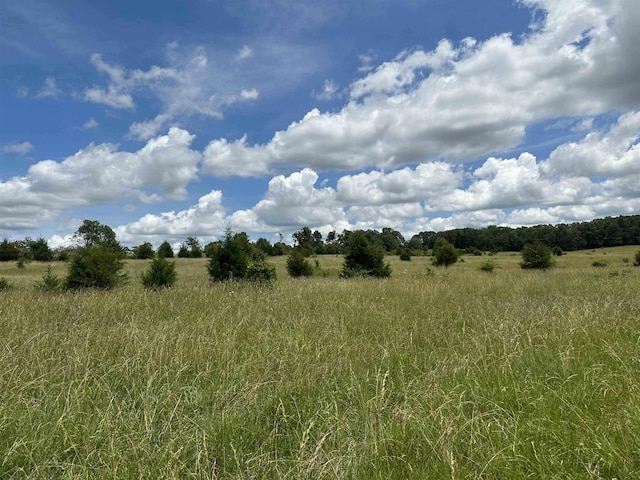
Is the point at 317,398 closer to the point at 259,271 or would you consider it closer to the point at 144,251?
the point at 259,271

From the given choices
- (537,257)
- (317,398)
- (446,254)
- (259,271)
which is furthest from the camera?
(446,254)

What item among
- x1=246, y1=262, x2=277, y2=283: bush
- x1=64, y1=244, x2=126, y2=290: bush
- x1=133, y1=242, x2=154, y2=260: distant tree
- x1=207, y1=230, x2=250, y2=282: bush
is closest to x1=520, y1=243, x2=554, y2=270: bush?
x1=246, y1=262, x2=277, y2=283: bush

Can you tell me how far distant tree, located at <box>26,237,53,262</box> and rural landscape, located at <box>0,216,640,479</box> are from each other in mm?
43381

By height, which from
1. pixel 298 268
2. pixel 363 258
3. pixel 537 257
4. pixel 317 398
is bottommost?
pixel 537 257

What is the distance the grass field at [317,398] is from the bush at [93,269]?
21.3 feet

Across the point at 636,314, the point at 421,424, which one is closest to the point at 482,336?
the point at 421,424

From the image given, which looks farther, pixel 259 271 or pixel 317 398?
pixel 259 271

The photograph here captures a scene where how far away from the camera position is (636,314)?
588cm

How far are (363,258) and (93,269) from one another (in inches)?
460

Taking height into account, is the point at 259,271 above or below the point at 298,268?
above

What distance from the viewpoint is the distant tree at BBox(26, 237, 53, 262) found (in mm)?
41844

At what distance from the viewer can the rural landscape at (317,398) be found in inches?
86.4

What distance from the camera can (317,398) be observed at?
330cm

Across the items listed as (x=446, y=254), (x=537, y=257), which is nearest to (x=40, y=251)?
(x=446, y=254)
